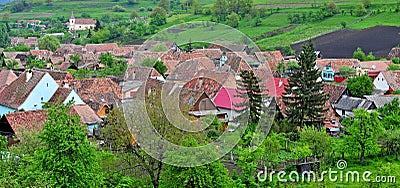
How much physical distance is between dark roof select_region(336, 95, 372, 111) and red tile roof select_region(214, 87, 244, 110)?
8532 mm

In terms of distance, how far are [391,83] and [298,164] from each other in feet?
80.0

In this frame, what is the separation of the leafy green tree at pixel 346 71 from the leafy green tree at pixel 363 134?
29254mm

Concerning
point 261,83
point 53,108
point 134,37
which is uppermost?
point 53,108

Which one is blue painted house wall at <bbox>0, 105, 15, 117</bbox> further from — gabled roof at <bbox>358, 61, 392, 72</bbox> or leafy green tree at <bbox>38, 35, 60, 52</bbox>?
leafy green tree at <bbox>38, 35, 60, 52</bbox>

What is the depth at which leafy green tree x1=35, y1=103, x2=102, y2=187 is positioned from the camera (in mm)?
17469

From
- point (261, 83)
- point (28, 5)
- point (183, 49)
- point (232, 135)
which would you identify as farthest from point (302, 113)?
point (28, 5)

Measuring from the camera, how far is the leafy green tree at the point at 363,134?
87.1 ft

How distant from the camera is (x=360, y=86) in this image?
41594 millimetres

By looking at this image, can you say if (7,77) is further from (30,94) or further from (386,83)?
(386,83)

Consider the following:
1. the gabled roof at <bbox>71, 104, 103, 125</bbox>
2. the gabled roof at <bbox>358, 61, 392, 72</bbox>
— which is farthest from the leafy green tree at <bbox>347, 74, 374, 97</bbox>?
the gabled roof at <bbox>71, 104, 103, 125</bbox>

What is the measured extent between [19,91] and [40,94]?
5.40ft

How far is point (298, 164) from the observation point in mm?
25797

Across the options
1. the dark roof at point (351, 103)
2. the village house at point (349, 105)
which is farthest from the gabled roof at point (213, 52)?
the village house at point (349, 105)

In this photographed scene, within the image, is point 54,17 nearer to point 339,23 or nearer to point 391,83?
point 339,23
